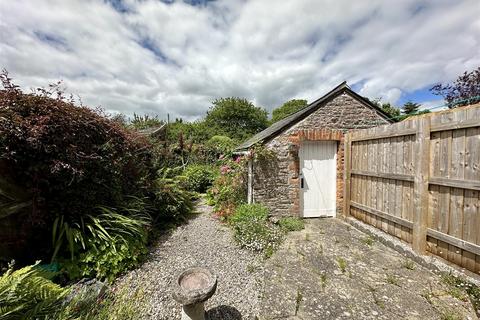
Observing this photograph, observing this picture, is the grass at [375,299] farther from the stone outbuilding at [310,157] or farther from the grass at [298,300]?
the stone outbuilding at [310,157]

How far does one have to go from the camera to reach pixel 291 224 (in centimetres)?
555

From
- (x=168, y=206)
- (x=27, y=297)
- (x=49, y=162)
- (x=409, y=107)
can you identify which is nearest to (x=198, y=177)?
(x=168, y=206)

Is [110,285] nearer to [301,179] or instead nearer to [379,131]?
[301,179]

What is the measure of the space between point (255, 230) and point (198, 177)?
19.1 ft

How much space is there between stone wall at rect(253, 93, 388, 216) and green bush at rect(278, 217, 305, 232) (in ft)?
0.87

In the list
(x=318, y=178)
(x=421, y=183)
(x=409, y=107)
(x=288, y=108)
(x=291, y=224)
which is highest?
(x=288, y=108)

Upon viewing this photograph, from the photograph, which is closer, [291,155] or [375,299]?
[375,299]

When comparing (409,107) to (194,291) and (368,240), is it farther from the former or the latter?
(194,291)

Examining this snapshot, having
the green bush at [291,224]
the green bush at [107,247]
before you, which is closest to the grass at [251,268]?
the green bush at [291,224]

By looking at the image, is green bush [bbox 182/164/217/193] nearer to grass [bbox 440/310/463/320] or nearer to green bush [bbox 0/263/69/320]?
green bush [bbox 0/263/69/320]

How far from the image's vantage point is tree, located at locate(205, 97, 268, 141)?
86.9 ft

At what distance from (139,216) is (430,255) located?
5.83 meters

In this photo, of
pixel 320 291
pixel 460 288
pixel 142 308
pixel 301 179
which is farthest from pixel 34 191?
pixel 460 288

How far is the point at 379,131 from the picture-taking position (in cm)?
498
